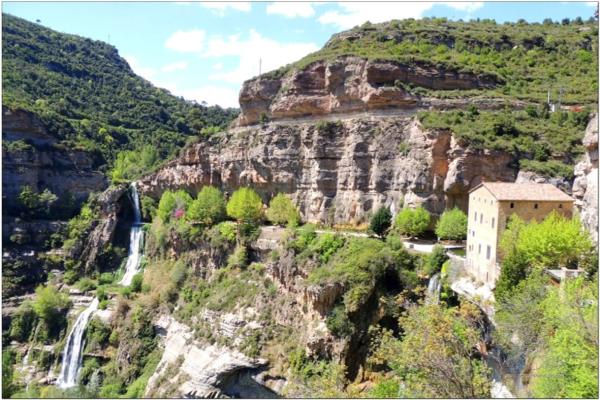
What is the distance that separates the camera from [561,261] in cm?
2256

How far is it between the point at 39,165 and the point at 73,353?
29373 mm

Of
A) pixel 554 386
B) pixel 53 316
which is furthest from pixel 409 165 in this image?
pixel 53 316

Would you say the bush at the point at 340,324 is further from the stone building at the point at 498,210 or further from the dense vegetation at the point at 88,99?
the dense vegetation at the point at 88,99

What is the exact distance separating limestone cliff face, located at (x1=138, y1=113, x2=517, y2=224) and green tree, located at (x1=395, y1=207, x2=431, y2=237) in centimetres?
173

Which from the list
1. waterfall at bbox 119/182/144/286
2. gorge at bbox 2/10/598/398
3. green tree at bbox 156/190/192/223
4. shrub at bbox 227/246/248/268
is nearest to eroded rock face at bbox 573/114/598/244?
gorge at bbox 2/10/598/398

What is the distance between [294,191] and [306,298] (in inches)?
707

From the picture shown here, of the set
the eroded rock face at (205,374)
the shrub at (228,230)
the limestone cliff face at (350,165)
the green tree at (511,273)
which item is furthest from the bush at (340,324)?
the shrub at (228,230)

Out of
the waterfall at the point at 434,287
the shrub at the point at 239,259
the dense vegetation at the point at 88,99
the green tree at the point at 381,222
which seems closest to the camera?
the waterfall at the point at 434,287

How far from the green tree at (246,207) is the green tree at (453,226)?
19.0 meters

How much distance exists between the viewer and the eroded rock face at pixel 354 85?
1763 inches

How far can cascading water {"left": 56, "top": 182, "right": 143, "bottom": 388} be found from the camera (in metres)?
41.4

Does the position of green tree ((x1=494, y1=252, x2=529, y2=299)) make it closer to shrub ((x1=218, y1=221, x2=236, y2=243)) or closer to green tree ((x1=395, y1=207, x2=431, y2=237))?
green tree ((x1=395, y1=207, x2=431, y2=237))

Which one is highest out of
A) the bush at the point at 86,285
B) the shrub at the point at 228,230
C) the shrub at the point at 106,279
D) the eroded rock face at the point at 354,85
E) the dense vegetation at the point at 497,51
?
the dense vegetation at the point at 497,51

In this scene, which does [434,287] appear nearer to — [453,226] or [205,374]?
[453,226]
